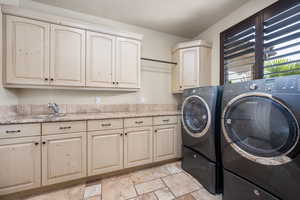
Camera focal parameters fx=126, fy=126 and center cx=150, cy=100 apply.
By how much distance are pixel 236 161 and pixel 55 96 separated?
2519 millimetres

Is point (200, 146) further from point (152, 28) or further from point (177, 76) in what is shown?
point (152, 28)

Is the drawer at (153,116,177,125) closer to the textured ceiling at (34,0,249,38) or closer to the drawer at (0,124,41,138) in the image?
the drawer at (0,124,41,138)

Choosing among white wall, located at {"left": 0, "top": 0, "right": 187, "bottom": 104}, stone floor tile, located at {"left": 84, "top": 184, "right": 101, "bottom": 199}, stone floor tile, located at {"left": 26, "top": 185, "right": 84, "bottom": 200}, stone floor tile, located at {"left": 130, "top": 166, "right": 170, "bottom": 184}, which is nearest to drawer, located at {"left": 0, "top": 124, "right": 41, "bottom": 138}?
white wall, located at {"left": 0, "top": 0, "right": 187, "bottom": 104}

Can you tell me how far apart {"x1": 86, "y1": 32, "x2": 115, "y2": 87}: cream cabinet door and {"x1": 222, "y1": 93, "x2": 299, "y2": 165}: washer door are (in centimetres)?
171

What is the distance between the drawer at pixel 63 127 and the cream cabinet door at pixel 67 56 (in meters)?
0.59

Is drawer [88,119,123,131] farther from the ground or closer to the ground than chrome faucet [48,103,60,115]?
closer to the ground

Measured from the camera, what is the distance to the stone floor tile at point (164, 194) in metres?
1.44

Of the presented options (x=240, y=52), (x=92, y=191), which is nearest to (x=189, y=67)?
(x=240, y=52)

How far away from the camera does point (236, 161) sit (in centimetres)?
122

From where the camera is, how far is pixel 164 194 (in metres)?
1.48

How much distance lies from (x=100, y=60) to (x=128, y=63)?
0.45 metres

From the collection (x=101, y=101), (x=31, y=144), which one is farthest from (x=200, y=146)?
(x=31, y=144)

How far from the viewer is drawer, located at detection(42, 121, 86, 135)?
1463mm

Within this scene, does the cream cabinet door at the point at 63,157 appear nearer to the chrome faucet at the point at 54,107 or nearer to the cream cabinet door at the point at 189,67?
the chrome faucet at the point at 54,107
